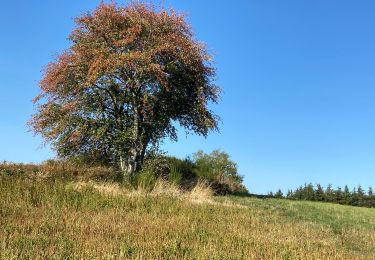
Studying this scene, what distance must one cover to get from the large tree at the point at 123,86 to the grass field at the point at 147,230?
28.5 feet

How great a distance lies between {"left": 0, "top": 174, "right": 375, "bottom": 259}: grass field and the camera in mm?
8008

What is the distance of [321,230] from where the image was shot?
44.5 feet

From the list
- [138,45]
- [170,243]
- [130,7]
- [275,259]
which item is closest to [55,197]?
[170,243]

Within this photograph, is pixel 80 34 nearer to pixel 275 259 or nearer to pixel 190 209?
pixel 190 209

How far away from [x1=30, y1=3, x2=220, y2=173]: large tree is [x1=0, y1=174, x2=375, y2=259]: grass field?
869cm

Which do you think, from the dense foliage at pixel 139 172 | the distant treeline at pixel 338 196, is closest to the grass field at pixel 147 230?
the dense foliage at pixel 139 172

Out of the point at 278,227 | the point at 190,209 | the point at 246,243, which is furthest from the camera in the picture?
the point at 190,209

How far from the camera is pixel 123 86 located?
2550 cm

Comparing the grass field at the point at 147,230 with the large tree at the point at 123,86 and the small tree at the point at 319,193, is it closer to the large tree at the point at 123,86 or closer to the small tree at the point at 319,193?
the large tree at the point at 123,86

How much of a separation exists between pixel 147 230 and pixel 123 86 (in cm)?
1639

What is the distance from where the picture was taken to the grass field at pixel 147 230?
8.01 metres

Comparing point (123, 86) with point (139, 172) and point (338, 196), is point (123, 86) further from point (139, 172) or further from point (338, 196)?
point (338, 196)

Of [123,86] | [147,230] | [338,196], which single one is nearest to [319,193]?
[338,196]

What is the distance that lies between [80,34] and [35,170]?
8297 millimetres
